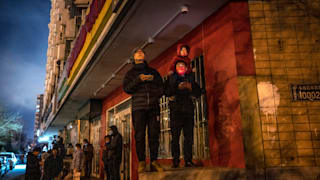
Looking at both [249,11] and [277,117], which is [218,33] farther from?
[277,117]

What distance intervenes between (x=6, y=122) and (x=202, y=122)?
107ft

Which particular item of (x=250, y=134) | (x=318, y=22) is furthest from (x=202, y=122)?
(x=318, y=22)

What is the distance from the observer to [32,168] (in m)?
10.1

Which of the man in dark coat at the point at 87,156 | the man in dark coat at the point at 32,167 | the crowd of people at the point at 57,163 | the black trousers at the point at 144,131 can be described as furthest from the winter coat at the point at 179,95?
the man in dark coat at the point at 87,156

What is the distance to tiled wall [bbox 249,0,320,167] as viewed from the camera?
4.49 m

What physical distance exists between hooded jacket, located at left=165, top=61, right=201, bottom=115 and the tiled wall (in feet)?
3.76

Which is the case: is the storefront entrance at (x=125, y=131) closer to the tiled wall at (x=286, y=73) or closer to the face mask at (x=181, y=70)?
the face mask at (x=181, y=70)

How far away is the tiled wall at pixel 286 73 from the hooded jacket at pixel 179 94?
1.15 m

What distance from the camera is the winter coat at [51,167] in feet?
40.0

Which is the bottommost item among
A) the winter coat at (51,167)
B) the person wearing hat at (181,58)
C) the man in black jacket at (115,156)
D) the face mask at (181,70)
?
the winter coat at (51,167)

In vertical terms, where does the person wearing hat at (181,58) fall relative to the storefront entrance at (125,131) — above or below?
above

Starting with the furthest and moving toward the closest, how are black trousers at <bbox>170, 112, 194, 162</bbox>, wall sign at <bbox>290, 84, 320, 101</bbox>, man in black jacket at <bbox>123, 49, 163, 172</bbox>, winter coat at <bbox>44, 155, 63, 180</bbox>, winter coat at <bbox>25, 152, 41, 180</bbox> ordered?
1. winter coat at <bbox>44, 155, 63, 180</bbox>
2. winter coat at <bbox>25, 152, 41, 180</bbox>
3. black trousers at <bbox>170, 112, 194, 162</bbox>
4. wall sign at <bbox>290, 84, 320, 101</bbox>
5. man in black jacket at <bbox>123, 49, 163, 172</bbox>

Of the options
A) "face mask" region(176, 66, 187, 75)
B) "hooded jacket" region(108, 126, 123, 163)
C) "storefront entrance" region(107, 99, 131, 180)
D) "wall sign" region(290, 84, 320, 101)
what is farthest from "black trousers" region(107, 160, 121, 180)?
"wall sign" region(290, 84, 320, 101)

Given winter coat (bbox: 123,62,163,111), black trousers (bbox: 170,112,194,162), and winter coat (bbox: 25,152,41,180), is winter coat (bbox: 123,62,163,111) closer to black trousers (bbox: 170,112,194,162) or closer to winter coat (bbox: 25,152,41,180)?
black trousers (bbox: 170,112,194,162)
